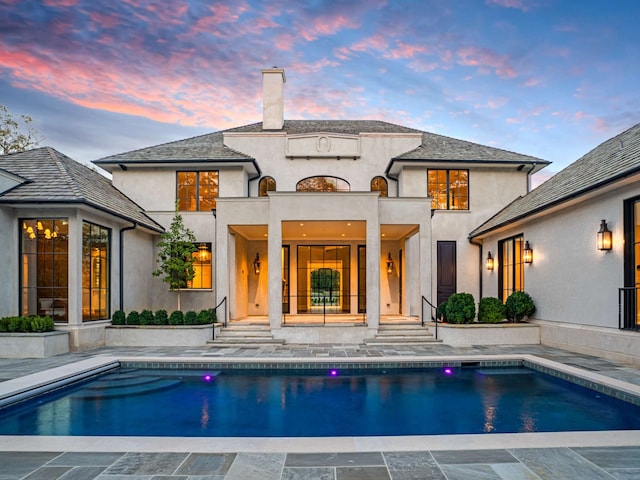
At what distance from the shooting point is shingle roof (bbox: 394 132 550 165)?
17016 mm

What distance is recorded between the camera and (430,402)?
7.66 m

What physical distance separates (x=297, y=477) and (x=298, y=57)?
15.6 meters

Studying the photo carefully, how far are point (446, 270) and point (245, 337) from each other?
8.25 metres

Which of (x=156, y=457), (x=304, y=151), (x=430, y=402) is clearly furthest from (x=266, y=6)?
(x=156, y=457)

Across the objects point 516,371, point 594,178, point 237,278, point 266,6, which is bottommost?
point 516,371

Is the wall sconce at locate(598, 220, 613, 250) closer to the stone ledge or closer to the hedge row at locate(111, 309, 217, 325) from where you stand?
the hedge row at locate(111, 309, 217, 325)

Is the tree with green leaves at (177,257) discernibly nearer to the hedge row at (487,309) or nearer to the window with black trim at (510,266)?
the hedge row at (487,309)

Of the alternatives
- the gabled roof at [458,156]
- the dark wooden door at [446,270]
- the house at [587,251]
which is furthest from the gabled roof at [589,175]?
the gabled roof at [458,156]

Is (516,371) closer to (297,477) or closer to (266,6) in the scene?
(297,477)

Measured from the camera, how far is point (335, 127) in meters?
20.0

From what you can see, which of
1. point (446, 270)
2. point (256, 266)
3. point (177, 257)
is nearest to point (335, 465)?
point (177, 257)

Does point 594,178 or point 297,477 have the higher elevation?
point 594,178

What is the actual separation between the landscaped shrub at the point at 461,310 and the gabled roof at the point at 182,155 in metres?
8.72

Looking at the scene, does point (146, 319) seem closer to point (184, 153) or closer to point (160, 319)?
point (160, 319)
